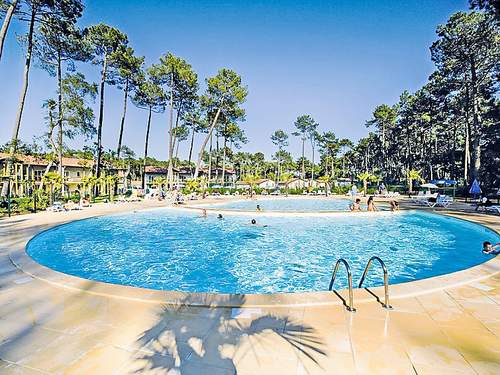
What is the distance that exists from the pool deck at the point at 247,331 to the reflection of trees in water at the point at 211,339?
0.01 m

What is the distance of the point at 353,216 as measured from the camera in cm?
1392

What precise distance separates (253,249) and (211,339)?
6.34 meters

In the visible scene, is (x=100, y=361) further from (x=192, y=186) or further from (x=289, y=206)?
(x=192, y=186)

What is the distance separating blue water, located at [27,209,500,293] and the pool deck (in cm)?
230

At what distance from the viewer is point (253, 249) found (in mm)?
9086

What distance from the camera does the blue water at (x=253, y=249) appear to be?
6.52m

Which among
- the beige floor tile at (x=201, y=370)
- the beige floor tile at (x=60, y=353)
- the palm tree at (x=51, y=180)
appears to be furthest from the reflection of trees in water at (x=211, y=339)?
the palm tree at (x=51, y=180)

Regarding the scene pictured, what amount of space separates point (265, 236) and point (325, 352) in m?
8.22

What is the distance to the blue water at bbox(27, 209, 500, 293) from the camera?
257 inches

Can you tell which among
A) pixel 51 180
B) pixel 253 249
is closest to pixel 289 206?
pixel 253 249

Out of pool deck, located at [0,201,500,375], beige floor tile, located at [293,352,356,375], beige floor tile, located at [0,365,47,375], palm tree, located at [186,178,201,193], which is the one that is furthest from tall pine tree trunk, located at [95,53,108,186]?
beige floor tile, located at [293,352,356,375]

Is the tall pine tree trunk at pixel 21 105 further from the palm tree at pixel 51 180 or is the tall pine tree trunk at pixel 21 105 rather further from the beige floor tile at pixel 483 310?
the beige floor tile at pixel 483 310

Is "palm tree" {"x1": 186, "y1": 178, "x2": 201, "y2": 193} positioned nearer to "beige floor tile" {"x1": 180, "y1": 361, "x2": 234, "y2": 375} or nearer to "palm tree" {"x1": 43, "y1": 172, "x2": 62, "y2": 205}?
"palm tree" {"x1": 43, "y1": 172, "x2": 62, "y2": 205}

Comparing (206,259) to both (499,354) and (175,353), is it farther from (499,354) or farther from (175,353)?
(499,354)
